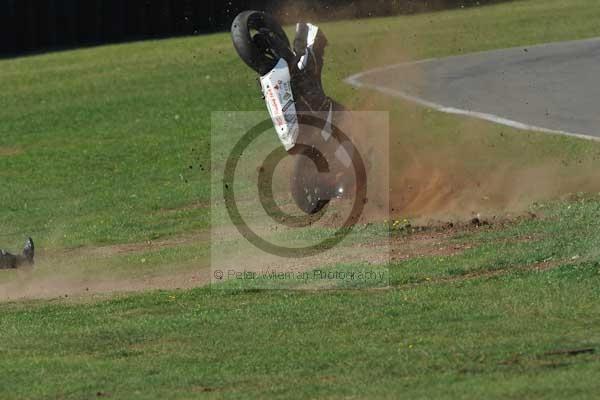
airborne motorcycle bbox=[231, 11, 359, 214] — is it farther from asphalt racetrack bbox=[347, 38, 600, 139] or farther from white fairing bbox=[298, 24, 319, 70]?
asphalt racetrack bbox=[347, 38, 600, 139]

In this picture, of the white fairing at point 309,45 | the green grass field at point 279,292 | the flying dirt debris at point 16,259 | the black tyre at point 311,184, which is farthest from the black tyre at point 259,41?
the flying dirt debris at point 16,259

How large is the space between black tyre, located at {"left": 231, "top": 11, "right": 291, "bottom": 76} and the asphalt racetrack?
18.0 ft

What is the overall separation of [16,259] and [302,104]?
11.9ft

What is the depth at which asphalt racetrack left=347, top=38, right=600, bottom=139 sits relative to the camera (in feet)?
62.2

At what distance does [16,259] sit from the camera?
1295 cm

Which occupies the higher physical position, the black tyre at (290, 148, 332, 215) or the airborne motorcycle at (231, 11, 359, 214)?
the airborne motorcycle at (231, 11, 359, 214)

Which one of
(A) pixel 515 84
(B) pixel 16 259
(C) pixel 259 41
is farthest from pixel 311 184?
(A) pixel 515 84

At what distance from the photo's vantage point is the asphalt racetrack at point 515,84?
1895 cm

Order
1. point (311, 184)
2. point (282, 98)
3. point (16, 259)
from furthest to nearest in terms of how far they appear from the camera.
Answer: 1. point (311, 184)
2. point (282, 98)
3. point (16, 259)

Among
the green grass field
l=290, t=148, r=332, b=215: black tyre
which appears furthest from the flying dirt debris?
l=290, t=148, r=332, b=215: black tyre

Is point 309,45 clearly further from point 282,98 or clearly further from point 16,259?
point 16,259

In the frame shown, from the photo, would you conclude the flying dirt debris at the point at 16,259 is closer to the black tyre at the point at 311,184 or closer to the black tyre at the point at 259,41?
the black tyre at the point at 259,41

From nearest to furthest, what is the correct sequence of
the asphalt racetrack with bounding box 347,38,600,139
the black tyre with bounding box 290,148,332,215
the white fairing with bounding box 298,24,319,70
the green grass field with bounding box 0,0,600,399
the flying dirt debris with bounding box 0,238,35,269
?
the green grass field with bounding box 0,0,600,399 → the flying dirt debris with bounding box 0,238,35,269 → the white fairing with bounding box 298,24,319,70 → the black tyre with bounding box 290,148,332,215 → the asphalt racetrack with bounding box 347,38,600,139

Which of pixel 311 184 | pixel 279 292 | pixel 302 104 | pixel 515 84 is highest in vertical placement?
pixel 515 84
